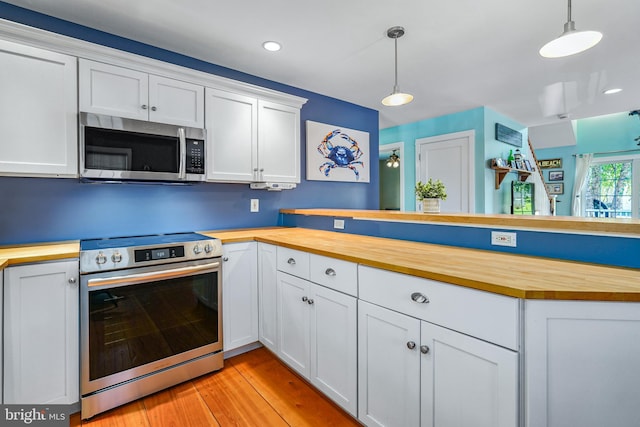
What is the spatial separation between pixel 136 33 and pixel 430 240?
8.37 feet

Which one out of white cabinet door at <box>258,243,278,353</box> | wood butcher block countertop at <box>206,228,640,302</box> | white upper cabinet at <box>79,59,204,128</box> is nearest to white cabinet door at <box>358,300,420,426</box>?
wood butcher block countertop at <box>206,228,640,302</box>

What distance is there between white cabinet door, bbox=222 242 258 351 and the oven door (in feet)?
0.26

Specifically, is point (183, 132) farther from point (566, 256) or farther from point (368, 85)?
point (566, 256)

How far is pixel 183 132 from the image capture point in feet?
7.23

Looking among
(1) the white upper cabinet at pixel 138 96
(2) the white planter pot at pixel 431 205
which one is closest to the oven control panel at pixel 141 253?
(1) the white upper cabinet at pixel 138 96

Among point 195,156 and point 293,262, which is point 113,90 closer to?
point 195,156

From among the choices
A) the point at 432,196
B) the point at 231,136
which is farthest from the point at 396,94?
the point at 231,136

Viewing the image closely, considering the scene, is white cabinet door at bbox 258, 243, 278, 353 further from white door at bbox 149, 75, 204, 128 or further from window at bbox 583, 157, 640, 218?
window at bbox 583, 157, 640, 218

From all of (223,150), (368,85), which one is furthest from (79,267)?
(368,85)

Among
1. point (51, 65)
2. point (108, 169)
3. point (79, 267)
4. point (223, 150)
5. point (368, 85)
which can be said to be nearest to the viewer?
point (79, 267)

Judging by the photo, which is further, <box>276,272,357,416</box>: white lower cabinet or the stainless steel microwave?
the stainless steel microwave

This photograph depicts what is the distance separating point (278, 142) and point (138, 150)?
1.15 meters

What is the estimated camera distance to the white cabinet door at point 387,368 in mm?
1294

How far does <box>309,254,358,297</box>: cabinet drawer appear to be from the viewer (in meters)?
1.58
